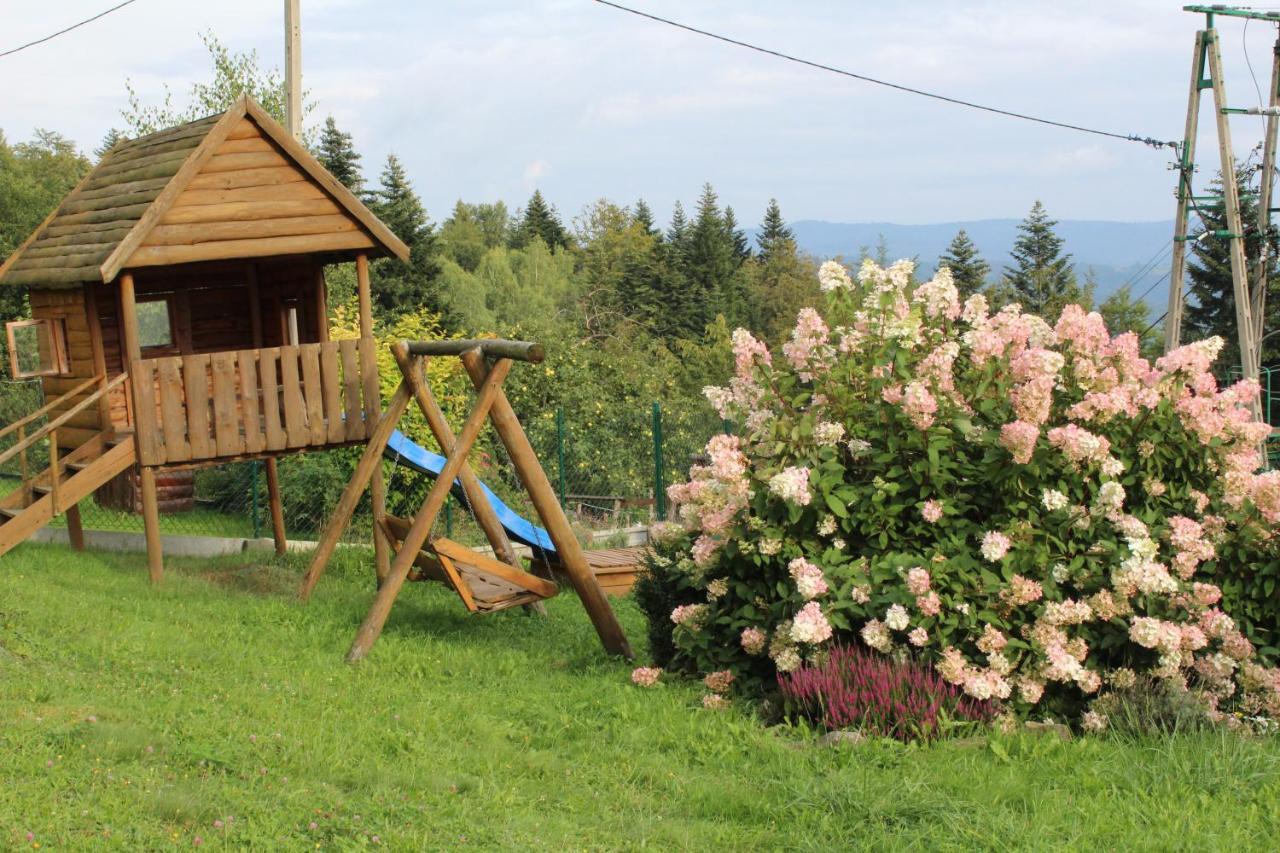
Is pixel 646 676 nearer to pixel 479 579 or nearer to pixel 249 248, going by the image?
pixel 479 579

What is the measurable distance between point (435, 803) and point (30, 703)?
102 inches

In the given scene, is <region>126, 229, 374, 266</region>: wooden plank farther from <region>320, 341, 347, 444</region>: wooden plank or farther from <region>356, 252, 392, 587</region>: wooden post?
<region>320, 341, 347, 444</region>: wooden plank

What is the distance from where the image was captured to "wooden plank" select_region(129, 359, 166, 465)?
36.9 feet

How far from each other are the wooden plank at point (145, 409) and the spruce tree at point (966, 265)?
53.6 metres

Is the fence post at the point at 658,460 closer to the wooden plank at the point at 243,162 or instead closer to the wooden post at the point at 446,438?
the wooden post at the point at 446,438

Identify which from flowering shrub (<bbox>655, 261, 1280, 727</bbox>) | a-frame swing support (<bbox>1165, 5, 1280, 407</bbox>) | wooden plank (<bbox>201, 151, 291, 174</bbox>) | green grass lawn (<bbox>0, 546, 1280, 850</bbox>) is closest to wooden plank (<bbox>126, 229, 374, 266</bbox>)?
wooden plank (<bbox>201, 151, 291, 174</bbox>)

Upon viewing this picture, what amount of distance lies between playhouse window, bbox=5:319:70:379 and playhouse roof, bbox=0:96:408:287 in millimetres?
Result: 794

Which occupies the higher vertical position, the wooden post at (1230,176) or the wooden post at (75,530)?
the wooden post at (1230,176)

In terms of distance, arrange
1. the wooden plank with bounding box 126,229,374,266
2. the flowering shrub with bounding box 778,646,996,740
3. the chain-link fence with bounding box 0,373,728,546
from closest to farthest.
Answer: the flowering shrub with bounding box 778,646,996,740 < the wooden plank with bounding box 126,229,374,266 < the chain-link fence with bounding box 0,373,728,546

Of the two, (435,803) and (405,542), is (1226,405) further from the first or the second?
(405,542)

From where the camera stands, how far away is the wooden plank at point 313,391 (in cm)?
1200

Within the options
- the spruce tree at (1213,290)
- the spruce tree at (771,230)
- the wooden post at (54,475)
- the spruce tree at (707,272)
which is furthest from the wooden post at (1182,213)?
the spruce tree at (771,230)

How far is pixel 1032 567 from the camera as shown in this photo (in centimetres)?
712

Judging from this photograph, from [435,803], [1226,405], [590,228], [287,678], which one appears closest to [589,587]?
[287,678]
